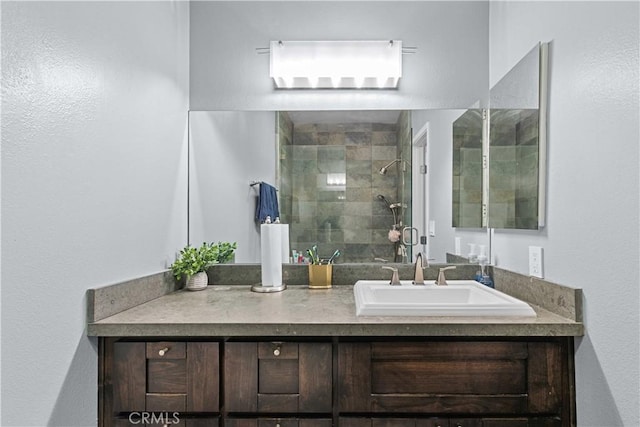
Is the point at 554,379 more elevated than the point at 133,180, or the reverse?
the point at 133,180

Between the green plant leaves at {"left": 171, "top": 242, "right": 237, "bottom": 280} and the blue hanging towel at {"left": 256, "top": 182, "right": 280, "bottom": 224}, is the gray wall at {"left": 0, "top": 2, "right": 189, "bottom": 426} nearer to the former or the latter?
the green plant leaves at {"left": 171, "top": 242, "right": 237, "bottom": 280}

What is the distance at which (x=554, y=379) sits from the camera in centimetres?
125

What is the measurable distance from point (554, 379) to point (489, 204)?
91cm

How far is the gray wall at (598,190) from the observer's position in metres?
1.03

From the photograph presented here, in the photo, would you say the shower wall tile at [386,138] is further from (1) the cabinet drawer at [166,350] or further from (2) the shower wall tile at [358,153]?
(1) the cabinet drawer at [166,350]

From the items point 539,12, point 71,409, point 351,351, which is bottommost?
point 71,409

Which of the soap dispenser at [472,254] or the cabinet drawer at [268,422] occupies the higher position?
the soap dispenser at [472,254]

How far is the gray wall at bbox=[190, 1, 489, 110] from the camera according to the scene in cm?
202

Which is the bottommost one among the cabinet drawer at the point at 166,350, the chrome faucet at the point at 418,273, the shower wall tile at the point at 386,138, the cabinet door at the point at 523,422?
the cabinet door at the point at 523,422

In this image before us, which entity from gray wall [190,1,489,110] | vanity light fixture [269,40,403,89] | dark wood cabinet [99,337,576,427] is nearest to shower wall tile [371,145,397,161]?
gray wall [190,1,489,110]

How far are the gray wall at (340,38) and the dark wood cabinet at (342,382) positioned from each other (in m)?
1.25

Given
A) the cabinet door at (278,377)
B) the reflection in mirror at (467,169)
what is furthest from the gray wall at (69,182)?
the reflection in mirror at (467,169)

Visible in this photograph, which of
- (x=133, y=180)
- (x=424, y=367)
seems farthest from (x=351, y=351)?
(x=133, y=180)

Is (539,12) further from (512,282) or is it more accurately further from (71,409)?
(71,409)
